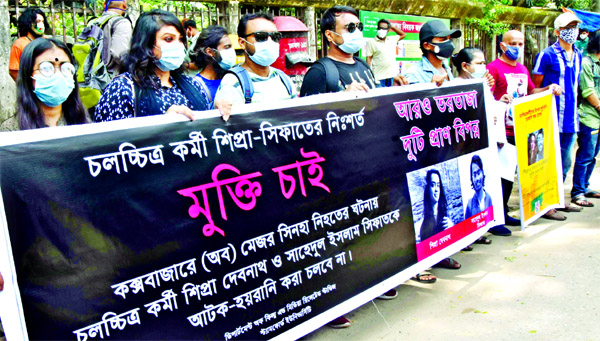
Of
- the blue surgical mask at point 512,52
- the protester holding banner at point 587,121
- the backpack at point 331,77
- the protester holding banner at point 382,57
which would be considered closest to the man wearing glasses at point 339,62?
the backpack at point 331,77

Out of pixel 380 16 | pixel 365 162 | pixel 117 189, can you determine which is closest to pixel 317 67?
pixel 365 162

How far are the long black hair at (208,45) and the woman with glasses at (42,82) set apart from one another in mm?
2230

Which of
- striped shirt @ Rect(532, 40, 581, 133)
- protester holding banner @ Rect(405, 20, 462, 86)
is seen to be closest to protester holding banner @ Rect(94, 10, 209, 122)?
protester holding banner @ Rect(405, 20, 462, 86)

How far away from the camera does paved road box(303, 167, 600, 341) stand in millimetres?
3391

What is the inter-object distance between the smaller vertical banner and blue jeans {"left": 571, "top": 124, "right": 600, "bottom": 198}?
576mm

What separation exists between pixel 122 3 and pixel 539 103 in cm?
398

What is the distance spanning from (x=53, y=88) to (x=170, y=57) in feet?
2.03

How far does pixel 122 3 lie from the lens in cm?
501

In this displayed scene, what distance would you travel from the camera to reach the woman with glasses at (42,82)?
290 centimetres

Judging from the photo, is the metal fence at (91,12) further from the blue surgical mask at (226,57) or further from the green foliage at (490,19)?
the green foliage at (490,19)

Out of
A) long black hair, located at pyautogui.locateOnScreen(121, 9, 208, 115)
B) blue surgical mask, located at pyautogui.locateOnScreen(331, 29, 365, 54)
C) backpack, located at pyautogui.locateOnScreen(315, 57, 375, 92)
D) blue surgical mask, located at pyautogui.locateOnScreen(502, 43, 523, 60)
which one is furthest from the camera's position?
blue surgical mask, located at pyautogui.locateOnScreen(502, 43, 523, 60)

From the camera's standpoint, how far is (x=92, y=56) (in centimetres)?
484

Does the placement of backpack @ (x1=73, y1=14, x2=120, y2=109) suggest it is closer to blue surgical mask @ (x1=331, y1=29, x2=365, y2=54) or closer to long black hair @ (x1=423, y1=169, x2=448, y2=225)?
blue surgical mask @ (x1=331, y1=29, x2=365, y2=54)

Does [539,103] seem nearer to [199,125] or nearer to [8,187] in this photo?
[199,125]
